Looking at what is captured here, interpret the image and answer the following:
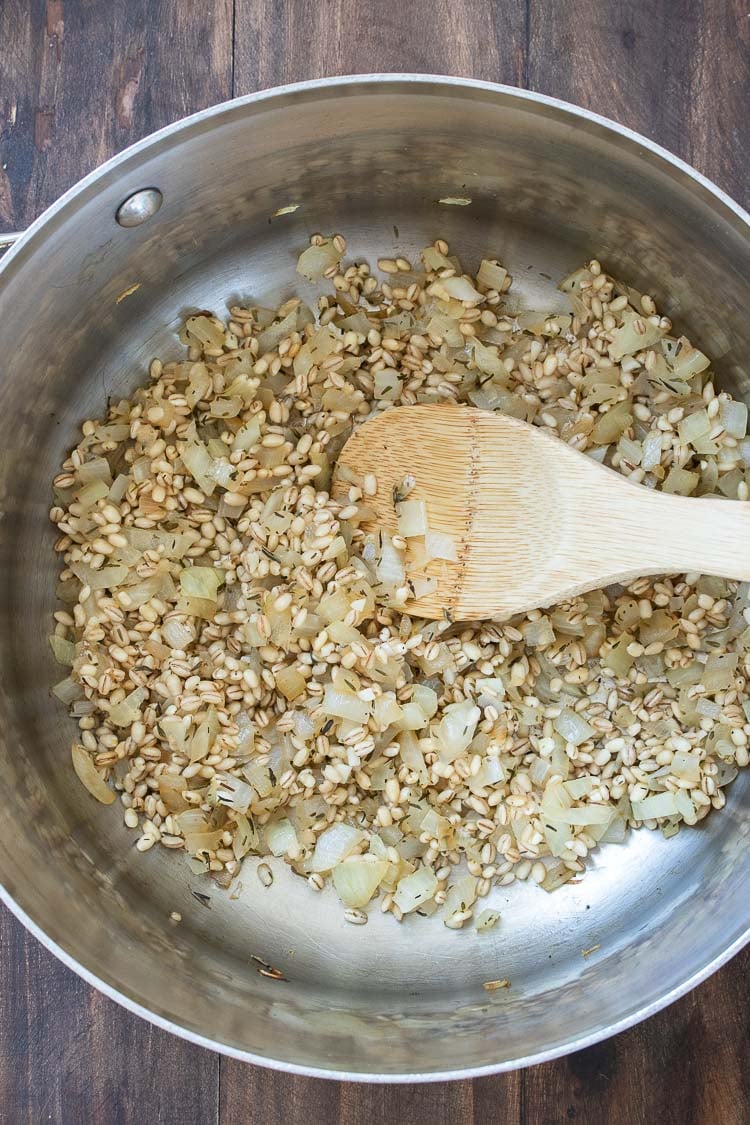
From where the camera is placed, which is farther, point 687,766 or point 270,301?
point 270,301

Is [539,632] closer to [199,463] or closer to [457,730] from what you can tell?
[457,730]

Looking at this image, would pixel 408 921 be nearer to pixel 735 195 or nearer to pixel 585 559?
pixel 585 559

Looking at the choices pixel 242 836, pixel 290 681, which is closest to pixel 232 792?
pixel 242 836

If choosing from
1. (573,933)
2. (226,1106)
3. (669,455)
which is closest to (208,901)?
(226,1106)

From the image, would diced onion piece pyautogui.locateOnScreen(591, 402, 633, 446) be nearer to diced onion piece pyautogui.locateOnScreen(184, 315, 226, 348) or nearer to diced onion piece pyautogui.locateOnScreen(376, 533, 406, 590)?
diced onion piece pyautogui.locateOnScreen(376, 533, 406, 590)

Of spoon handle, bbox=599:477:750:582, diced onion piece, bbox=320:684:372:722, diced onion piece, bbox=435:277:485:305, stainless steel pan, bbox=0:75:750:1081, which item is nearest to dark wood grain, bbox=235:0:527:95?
stainless steel pan, bbox=0:75:750:1081

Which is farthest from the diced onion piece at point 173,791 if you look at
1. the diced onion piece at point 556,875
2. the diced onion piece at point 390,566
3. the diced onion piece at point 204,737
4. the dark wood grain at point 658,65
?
the dark wood grain at point 658,65
